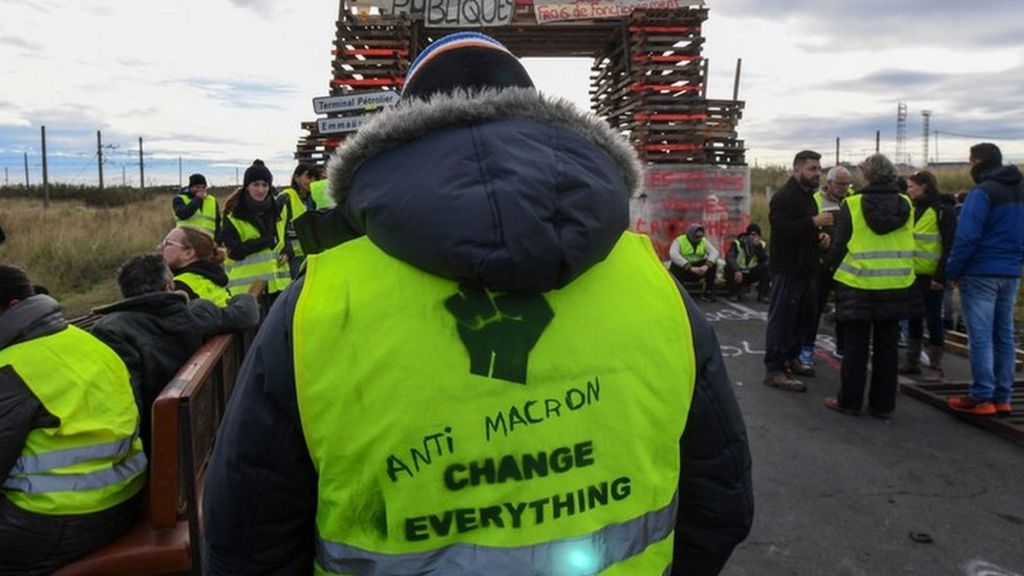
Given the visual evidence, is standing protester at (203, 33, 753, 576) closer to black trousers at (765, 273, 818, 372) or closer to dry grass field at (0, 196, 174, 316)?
black trousers at (765, 273, 818, 372)

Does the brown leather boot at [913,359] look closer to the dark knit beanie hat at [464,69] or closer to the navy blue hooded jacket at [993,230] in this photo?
the navy blue hooded jacket at [993,230]

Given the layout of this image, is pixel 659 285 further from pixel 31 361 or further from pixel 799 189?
pixel 799 189

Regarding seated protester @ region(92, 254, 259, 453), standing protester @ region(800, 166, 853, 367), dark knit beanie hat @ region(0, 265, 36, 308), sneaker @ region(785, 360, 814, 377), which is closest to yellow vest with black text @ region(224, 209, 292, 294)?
seated protester @ region(92, 254, 259, 453)

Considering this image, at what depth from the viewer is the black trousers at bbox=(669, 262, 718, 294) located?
11899 millimetres

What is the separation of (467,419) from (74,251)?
18.9m

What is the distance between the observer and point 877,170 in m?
5.69

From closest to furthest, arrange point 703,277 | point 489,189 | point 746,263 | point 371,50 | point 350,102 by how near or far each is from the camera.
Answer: point 489,189
point 350,102
point 703,277
point 746,263
point 371,50

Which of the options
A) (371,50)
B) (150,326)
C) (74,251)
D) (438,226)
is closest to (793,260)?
(150,326)

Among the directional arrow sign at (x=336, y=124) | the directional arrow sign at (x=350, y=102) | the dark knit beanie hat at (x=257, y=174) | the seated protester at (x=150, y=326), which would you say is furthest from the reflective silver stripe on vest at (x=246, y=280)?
the seated protester at (x=150, y=326)

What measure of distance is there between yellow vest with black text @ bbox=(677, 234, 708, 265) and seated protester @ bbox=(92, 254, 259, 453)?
8905mm

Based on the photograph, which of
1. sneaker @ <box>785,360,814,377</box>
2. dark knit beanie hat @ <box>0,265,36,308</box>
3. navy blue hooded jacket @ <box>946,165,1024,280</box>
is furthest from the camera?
sneaker @ <box>785,360,814,377</box>

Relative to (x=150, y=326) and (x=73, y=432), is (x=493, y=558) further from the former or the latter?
(x=150, y=326)

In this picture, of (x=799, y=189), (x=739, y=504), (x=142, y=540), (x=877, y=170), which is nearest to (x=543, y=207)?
(x=739, y=504)

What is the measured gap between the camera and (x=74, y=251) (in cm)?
1719
